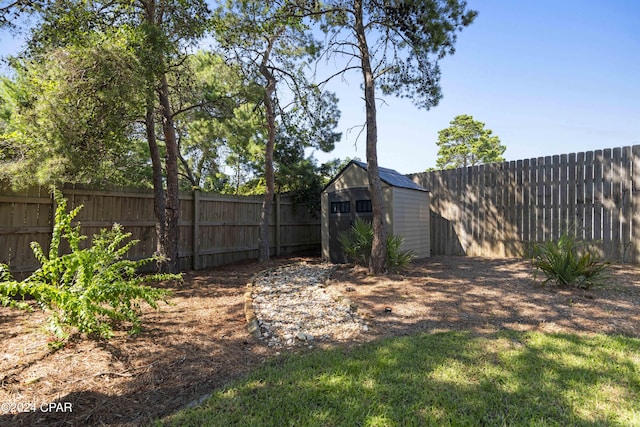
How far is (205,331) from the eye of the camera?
11.4 ft

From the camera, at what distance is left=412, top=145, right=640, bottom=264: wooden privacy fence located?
21.0 ft

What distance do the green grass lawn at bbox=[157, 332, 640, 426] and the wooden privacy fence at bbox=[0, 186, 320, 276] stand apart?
497cm

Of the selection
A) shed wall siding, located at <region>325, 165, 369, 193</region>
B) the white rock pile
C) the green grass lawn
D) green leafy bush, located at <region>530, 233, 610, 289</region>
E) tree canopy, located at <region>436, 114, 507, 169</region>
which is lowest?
the white rock pile

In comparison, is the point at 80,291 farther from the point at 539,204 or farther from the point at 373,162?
the point at 539,204

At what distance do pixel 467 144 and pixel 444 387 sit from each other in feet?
86.3

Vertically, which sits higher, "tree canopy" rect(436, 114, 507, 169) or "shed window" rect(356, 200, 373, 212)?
"tree canopy" rect(436, 114, 507, 169)

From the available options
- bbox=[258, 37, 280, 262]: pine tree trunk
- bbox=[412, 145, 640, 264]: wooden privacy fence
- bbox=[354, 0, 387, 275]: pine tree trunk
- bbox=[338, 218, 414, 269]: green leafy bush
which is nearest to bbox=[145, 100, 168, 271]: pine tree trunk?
bbox=[258, 37, 280, 262]: pine tree trunk

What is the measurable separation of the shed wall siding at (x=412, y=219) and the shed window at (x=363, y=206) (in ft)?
1.93

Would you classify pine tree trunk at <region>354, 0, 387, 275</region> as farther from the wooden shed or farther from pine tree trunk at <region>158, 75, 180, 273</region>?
pine tree trunk at <region>158, 75, 180, 273</region>

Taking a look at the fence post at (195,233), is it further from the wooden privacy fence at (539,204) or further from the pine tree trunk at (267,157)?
the wooden privacy fence at (539,204)

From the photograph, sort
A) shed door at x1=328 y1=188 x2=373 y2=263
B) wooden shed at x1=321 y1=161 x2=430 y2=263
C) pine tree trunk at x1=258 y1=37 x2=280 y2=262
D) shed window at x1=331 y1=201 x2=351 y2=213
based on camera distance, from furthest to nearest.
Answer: pine tree trunk at x1=258 y1=37 x2=280 y2=262 < shed window at x1=331 y1=201 x2=351 y2=213 < shed door at x1=328 y1=188 x2=373 y2=263 < wooden shed at x1=321 y1=161 x2=430 y2=263

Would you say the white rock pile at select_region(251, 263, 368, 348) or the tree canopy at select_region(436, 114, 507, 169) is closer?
the white rock pile at select_region(251, 263, 368, 348)

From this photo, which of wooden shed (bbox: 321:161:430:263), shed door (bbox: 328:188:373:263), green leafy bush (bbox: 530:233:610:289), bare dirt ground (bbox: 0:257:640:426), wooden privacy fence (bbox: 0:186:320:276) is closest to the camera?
bare dirt ground (bbox: 0:257:640:426)

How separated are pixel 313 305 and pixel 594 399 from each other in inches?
117
